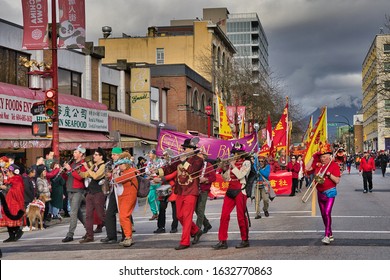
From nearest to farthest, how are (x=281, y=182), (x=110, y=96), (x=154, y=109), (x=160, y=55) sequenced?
(x=281, y=182) < (x=110, y=96) < (x=154, y=109) < (x=160, y=55)

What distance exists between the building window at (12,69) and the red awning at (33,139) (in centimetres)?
223

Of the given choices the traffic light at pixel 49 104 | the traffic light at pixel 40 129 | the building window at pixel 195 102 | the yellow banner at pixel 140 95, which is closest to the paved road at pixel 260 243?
the traffic light at pixel 40 129

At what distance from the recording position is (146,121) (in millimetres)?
38969

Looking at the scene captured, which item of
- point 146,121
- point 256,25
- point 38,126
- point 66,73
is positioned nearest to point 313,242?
point 38,126

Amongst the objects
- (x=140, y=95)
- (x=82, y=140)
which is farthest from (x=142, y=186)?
(x=140, y=95)

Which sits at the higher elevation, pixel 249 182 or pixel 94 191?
pixel 249 182

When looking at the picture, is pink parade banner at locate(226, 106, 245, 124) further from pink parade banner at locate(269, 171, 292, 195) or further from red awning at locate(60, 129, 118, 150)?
pink parade banner at locate(269, 171, 292, 195)

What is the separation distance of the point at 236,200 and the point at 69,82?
69.3 ft

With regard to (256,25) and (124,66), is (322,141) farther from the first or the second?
(256,25)

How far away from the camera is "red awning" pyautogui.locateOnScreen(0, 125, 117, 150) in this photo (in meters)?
19.8

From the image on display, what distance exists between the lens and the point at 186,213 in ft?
35.0

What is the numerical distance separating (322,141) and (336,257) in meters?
6.63

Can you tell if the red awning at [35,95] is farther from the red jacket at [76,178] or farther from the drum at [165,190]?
the drum at [165,190]

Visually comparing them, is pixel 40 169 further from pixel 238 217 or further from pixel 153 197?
pixel 238 217
